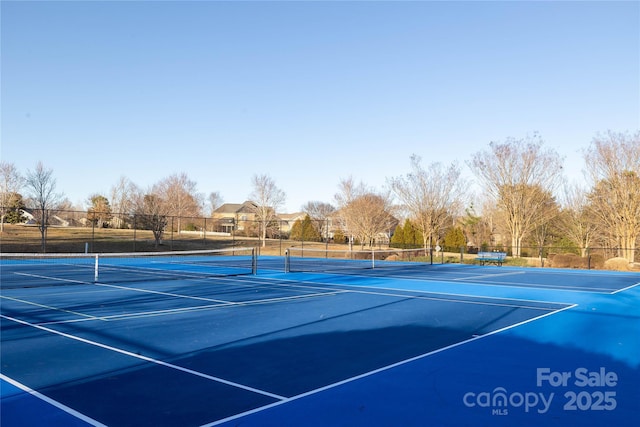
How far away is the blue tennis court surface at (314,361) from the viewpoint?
194 inches

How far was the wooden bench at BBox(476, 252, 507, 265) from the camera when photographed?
102ft

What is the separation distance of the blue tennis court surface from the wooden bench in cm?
1750

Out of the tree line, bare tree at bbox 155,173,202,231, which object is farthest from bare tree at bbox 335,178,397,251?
bare tree at bbox 155,173,202,231

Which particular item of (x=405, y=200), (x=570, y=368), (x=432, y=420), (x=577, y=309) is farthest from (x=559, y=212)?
(x=432, y=420)

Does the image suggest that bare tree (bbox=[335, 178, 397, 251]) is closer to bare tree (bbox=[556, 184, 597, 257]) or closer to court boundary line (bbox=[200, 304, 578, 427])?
bare tree (bbox=[556, 184, 597, 257])

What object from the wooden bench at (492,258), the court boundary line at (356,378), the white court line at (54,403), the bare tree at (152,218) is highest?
the bare tree at (152,218)

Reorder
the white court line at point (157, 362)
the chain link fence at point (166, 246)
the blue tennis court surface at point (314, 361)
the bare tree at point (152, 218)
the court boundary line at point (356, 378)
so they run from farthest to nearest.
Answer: the bare tree at point (152, 218)
the chain link fence at point (166, 246)
the white court line at point (157, 362)
the blue tennis court surface at point (314, 361)
the court boundary line at point (356, 378)

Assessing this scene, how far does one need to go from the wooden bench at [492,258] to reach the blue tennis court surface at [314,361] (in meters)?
17.5

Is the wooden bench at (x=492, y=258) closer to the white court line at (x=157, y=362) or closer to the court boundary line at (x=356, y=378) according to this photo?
the court boundary line at (x=356, y=378)

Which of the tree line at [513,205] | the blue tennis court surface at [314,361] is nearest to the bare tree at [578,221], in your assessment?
the tree line at [513,205]

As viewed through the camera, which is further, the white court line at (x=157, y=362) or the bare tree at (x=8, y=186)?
the bare tree at (x=8, y=186)

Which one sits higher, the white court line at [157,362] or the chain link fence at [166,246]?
the chain link fence at [166,246]

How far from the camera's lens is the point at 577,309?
1271 cm

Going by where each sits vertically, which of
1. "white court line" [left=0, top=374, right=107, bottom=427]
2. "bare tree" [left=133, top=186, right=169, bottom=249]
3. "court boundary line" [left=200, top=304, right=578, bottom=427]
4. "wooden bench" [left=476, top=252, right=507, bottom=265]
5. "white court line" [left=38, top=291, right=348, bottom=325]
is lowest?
"white court line" [left=38, top=291, right=348, bottom=325]
